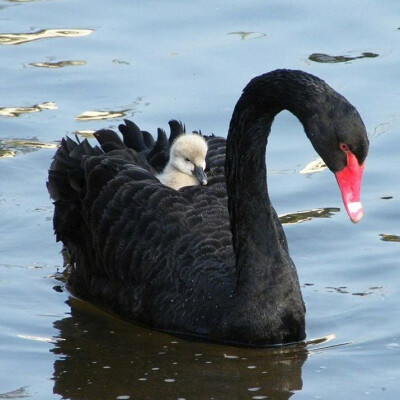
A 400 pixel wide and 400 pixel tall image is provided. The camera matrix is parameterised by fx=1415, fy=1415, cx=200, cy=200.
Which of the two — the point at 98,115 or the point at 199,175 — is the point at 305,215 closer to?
the point at 199,175

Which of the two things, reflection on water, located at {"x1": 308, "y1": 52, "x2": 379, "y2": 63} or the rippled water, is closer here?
the rippled water

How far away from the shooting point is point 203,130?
356 inches

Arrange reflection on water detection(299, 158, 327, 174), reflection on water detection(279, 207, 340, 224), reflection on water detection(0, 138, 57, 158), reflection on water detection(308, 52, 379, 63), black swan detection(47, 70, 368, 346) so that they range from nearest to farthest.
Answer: black swan detection(47, 70, 368, 346) < reflection on water detection(279, 207, 340, 224) < reflection on water detection(299, 158, 327, 174) < reflection on water detection(0, 138, 57, 158) < reflection on water detection(308, 52, 379, 63)

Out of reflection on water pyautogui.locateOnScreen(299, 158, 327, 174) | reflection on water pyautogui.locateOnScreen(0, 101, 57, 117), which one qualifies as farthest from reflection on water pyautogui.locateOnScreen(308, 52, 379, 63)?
reflection on water pyautogui.locateOnScreen(0, 101, 57, 117)

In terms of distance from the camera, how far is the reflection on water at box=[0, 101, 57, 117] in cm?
937

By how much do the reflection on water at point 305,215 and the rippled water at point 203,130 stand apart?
0.01 m

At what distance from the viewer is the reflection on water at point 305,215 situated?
8.10 meters

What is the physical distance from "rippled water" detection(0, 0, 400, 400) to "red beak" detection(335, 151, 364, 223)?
2.63 feet

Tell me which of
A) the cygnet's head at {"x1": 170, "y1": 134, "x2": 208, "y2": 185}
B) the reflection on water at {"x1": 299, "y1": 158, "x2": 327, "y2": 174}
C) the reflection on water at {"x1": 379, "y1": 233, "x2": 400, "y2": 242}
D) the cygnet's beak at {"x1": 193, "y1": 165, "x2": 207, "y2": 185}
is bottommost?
the reflection on water at {"x1": 379, "y1": 233, "x2": 400, "y2": 242}

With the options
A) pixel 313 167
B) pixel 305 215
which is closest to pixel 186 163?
pixel 305 215

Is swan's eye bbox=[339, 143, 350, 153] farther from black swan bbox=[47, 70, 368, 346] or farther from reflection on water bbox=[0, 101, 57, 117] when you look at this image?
reflection on water bbox=[0, 101, 57, 117]

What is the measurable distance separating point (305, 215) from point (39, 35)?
335 cm

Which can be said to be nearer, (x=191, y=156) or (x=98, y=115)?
(x=191, y=156)

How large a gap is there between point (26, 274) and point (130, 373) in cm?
132
